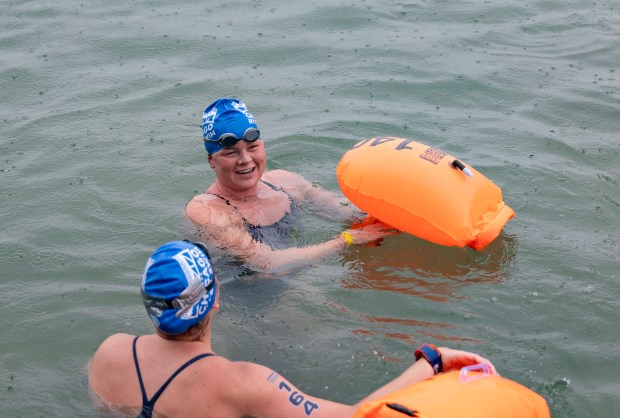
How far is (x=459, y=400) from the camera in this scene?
389 cm

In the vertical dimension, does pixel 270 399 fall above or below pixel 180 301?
below

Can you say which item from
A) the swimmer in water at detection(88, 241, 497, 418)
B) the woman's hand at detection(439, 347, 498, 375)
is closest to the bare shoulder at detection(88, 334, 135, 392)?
the swimmer in water at detection(88, 241, 497, 418)

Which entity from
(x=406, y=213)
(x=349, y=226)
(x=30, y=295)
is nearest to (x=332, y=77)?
(x=349, y=226)

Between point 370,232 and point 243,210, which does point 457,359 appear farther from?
point 243,210

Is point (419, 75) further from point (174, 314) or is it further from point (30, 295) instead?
point (174, 314)

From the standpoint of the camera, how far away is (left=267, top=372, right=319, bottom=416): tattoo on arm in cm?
420

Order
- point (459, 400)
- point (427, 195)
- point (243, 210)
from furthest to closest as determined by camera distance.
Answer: point (243, 210) < point (427, 195) < point (459, 400)

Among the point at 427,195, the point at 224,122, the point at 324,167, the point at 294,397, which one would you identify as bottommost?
the point at 324,167

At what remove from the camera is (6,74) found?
36.1 ft

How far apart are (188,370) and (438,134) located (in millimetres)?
5802

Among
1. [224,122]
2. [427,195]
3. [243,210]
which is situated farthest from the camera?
[243,210]

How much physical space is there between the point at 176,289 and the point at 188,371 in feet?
1.53

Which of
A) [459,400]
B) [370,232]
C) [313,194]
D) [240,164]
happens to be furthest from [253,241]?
[459,400]

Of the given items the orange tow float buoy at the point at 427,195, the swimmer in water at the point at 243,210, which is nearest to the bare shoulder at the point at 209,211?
the swimmer in water at the point at 243,210
